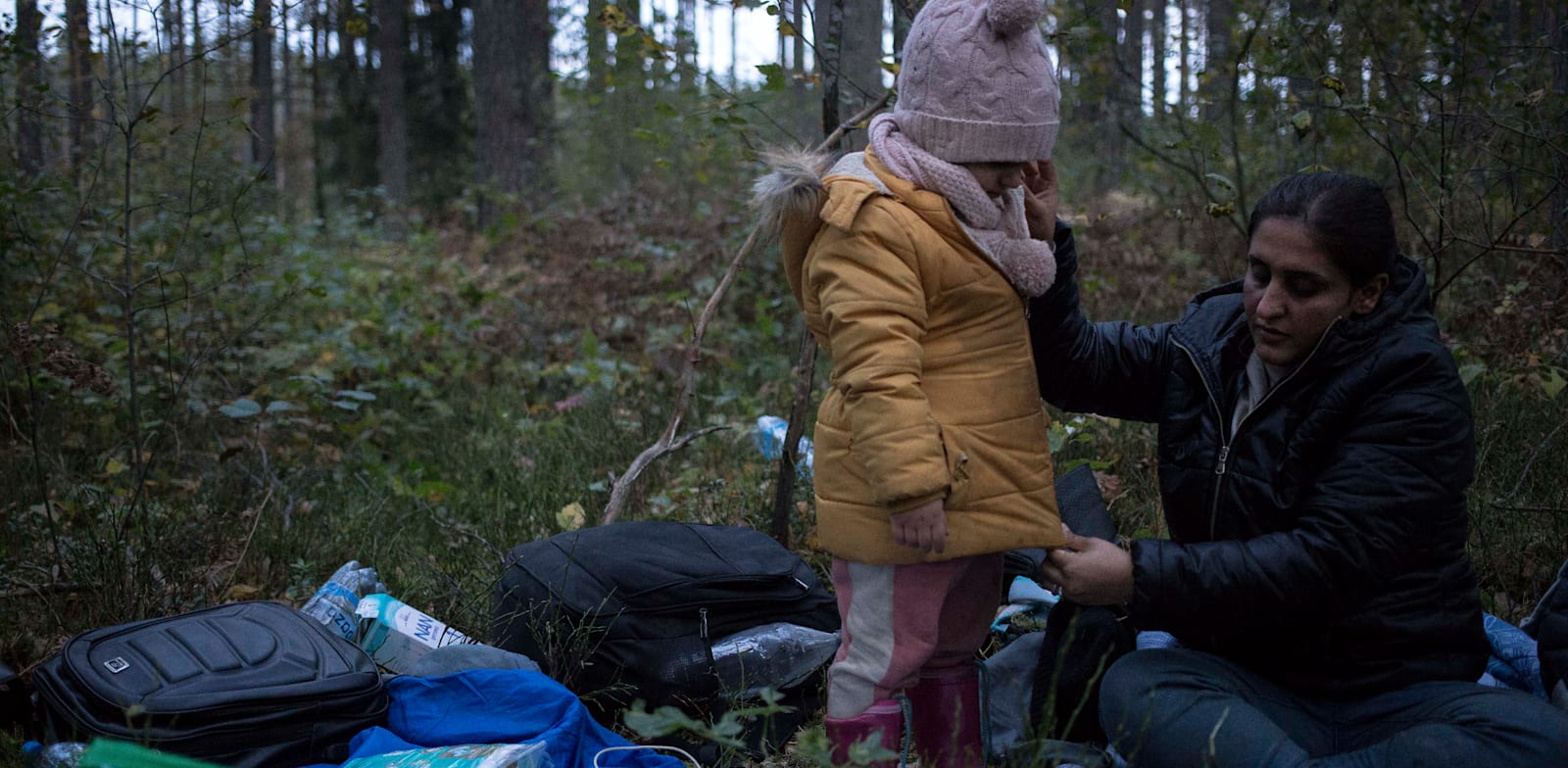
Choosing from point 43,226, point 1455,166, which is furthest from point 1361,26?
point 43,226

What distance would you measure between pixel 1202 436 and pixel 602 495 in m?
2.63

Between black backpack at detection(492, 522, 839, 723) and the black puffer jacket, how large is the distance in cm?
114

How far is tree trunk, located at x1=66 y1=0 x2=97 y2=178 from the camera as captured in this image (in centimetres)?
397

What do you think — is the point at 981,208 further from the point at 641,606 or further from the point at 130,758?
the point at 130,758

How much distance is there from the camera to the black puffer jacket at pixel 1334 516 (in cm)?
215

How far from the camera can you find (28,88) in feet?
16.1

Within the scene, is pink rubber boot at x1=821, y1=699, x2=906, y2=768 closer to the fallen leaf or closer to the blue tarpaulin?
the blue tarpaulin

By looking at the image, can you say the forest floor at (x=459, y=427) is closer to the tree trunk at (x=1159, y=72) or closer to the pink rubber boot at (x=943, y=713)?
the tree trunk at (x=1159, y=72)

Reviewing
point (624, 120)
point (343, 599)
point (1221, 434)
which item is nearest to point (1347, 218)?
point (1221, 434)

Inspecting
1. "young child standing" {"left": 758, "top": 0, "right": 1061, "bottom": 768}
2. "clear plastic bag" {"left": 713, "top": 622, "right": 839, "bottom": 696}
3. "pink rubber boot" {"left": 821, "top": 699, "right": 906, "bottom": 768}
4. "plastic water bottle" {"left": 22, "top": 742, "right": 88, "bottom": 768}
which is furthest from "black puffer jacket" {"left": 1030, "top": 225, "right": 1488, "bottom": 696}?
"plastic water bottle" {"left": 22, "top": 742, "right": 88, "bottom": 768}

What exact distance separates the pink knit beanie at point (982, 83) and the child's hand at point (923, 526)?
0.73 m

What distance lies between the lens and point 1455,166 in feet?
14.6

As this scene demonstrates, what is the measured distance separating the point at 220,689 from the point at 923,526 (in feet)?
5.33

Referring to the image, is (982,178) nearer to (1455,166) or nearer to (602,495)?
(602,495)
